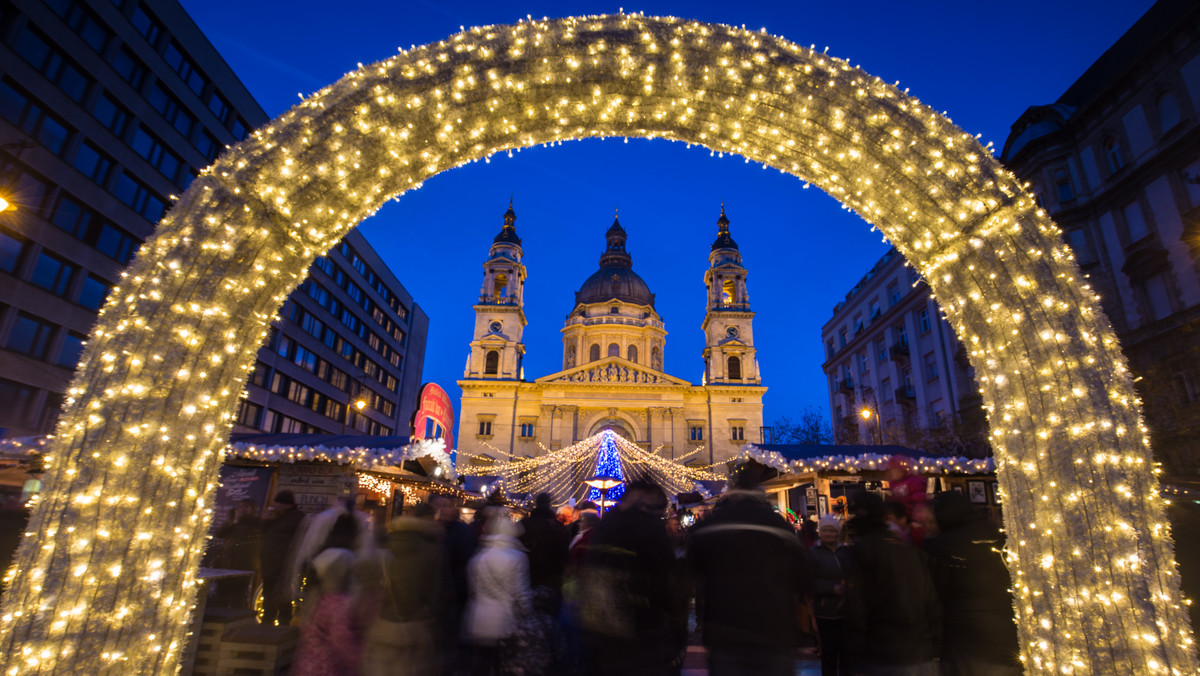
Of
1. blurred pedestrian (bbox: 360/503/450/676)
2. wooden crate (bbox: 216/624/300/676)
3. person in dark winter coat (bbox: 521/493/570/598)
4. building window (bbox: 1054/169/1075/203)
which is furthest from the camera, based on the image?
building window (bbox: 1054/169/1075/203)

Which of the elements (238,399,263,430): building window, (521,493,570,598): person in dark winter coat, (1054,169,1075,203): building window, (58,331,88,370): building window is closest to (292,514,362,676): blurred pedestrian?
(521,493,570,598): person in dark winter coat

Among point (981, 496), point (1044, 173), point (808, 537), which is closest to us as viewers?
point (808, 537)

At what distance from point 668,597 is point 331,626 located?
2.87m

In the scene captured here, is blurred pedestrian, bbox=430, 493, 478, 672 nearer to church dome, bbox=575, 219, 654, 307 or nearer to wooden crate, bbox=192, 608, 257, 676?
wooden crate, bbox=192, 608, 257, 676

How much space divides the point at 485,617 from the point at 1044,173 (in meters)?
29.7

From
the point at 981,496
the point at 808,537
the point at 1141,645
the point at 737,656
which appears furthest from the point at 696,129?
the point at 981,496

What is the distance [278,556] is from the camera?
724 centimetres

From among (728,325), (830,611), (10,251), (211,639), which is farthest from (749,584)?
(728,325)

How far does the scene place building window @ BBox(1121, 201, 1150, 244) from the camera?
2002 cm

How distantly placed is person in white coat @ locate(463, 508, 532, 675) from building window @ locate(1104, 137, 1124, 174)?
90.4 feet

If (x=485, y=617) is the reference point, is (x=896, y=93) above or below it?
above

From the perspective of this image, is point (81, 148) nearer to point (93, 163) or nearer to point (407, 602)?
point (93, 163)

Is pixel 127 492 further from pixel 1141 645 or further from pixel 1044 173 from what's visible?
pixel 1044 173

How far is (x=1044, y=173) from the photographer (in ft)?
78.3
